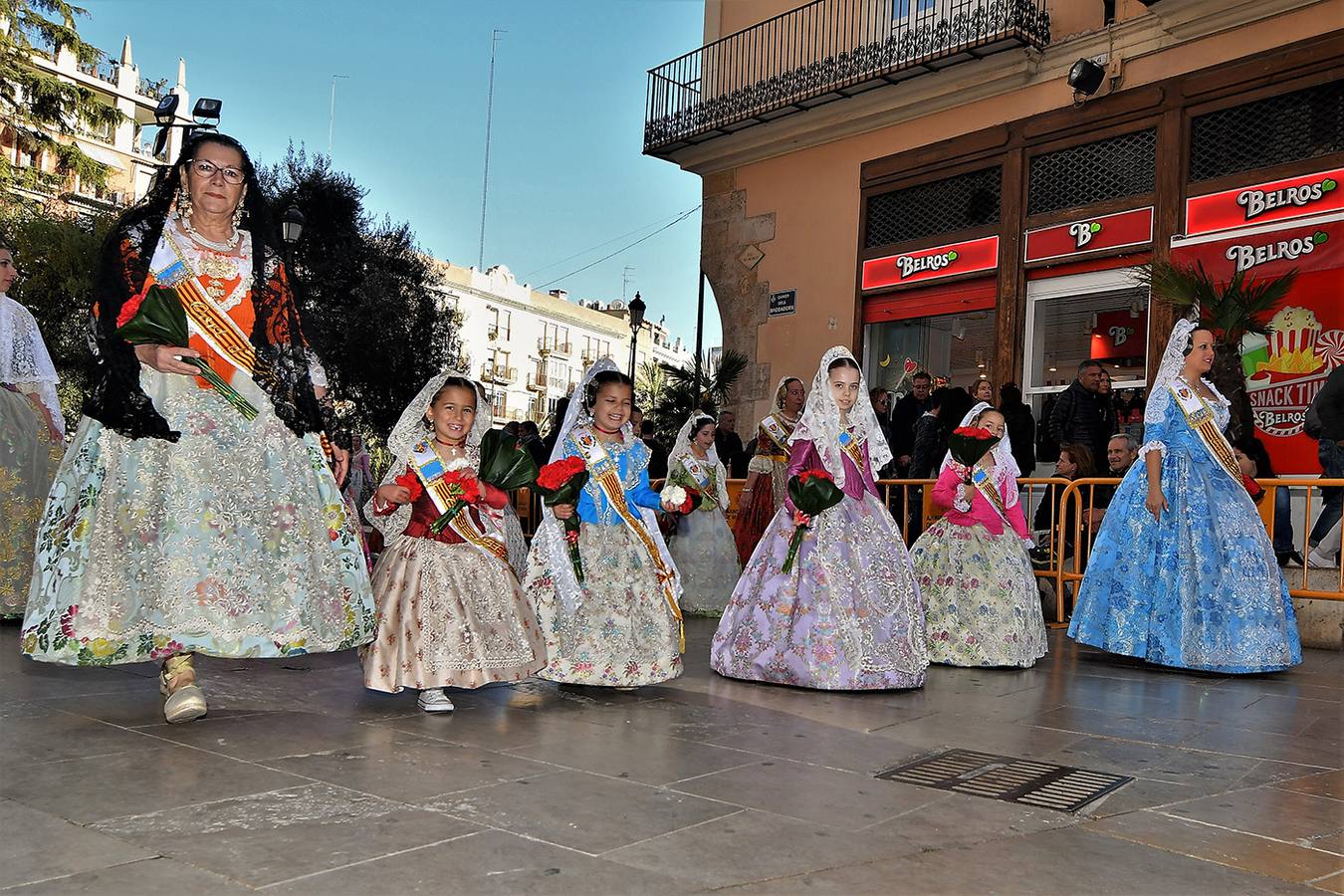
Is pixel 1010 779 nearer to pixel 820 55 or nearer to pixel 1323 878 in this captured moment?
pixel 1323 878

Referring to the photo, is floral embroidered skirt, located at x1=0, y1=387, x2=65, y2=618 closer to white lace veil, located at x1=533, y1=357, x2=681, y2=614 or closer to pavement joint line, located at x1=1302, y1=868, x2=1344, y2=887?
white lace veil, located at x1=533, y1=357, x2=681, y2=614

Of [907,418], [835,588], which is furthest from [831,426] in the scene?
[907,418]

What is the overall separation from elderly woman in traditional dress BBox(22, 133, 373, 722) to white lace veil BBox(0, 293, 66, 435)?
3.18 metres

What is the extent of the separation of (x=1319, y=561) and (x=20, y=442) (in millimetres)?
9516

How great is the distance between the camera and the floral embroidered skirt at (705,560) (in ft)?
36.0

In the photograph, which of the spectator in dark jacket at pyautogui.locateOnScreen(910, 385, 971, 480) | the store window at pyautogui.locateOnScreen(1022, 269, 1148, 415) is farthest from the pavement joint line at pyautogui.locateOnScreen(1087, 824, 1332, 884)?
the store window at pyautogui.locateOnScreen(1022, 269, 1148, 415)

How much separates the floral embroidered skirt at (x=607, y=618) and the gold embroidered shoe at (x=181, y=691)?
1749 mm

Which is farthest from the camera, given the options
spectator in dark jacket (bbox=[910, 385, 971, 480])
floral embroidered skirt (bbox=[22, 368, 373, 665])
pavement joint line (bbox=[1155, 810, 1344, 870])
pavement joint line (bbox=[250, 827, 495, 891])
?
spectator in dark jacket (bbox=[910, 385, 971, 480])

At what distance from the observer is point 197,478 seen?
4.81m

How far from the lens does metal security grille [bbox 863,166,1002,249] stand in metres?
14.8

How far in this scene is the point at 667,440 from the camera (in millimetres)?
19578

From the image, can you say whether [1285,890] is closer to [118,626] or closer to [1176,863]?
[1176,863]

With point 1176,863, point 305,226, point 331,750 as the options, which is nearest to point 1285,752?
point 1176,863

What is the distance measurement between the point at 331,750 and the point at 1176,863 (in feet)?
9.06
